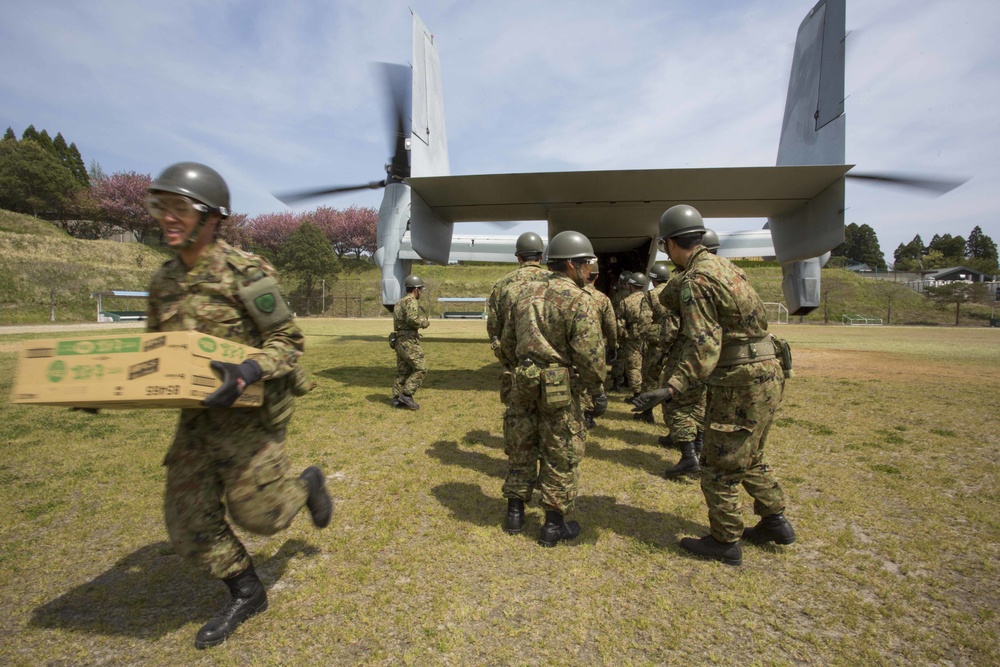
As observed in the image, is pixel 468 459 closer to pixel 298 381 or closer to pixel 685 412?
pixel 685 412

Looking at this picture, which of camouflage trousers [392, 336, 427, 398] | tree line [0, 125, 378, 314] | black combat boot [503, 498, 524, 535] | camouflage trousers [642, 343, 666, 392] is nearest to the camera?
black combat boot [503, 498, 524, 535]

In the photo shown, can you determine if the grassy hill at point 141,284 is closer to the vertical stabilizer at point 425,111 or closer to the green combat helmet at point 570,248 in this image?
the vertical stabilizer at point 425,111

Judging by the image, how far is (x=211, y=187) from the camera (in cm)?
239

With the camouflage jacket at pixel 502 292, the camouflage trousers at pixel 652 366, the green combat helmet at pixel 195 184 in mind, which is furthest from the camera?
the camouflage trousers at pixel 652 366

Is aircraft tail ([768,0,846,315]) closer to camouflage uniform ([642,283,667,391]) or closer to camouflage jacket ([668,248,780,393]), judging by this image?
camouflage uniform ([642,283,667,391])

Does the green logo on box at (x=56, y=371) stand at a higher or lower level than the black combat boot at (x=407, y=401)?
higher

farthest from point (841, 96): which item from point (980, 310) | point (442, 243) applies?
point (980, 310)

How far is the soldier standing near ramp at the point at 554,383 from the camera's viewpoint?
3.28 metres

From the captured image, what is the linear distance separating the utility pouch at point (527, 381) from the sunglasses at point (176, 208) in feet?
6.83

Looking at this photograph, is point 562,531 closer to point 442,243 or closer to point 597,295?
point 597,295

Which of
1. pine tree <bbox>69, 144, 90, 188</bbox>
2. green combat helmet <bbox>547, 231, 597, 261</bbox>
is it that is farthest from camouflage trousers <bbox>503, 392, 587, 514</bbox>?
pine tree <bbox>69, 144, 90, 188</bbox>

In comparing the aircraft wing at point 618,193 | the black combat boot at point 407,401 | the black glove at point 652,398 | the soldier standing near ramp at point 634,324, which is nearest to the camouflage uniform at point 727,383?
the black glove at point 652,398

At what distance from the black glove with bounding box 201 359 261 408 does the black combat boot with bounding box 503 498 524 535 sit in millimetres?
2208

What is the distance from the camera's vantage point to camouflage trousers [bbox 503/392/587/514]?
131 inches
